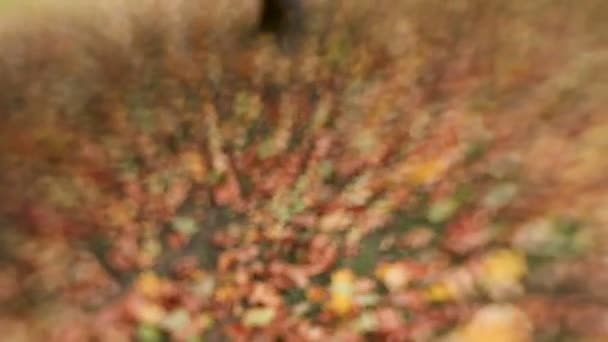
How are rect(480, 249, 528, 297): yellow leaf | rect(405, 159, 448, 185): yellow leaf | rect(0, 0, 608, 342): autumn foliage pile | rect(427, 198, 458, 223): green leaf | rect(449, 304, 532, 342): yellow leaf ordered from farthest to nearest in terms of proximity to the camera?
rect(405, 159, 448, 185): yellow leaf < rect(427, 198, 458, 223): green leaf < rect(0, 0, 608, 342): autumn foliage pile < rect(480, 249, 528, 297): yellow leaf < rect(449, 304, 532, 342): yellow leaf

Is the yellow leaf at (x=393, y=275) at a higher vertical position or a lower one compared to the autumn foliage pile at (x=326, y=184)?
lower

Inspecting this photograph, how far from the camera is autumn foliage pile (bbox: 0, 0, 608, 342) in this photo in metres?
3.88


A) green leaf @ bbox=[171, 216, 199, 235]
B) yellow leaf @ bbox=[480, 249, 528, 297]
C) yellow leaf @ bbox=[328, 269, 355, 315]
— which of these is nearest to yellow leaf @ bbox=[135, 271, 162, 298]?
green leaf @ bbox=[171, 216, 199, 235]

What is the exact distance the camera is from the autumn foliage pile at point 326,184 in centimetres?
388

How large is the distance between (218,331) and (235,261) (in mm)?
582

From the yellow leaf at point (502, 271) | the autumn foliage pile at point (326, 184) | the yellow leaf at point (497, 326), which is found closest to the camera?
the yellow leaf at point (497, 326)

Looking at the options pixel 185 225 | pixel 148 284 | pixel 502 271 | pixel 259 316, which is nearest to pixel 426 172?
pixel 502 271

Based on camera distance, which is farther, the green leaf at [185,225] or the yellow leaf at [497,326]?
the green leaf at [185,225]

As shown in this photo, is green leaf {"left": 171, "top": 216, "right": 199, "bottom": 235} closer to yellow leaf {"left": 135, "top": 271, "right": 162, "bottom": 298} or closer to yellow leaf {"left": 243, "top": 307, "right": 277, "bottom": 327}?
yellow leaf {"left": 135, "top": 271, "right": 162, "bottom": 298}

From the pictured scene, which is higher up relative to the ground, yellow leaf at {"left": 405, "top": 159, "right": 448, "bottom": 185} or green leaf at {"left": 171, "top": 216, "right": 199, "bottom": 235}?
green leaf at {"left": 171, "top": 216, "right": 199, "bottom": 235}

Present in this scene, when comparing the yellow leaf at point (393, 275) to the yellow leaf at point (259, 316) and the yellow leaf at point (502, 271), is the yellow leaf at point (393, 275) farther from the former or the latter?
the yellow leaf at point (259, 316)

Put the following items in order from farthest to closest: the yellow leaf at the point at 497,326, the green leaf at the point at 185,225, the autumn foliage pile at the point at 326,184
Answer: the green leaf at the point at 185,225 → the autumn foliage pile at the point at 326,184 → the yellow leaf at the point at 497,326

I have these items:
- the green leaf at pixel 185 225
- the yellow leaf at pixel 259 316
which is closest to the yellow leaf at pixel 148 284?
the green leaf at pixel 185 225

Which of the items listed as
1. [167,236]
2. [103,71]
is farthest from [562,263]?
[103,71]
